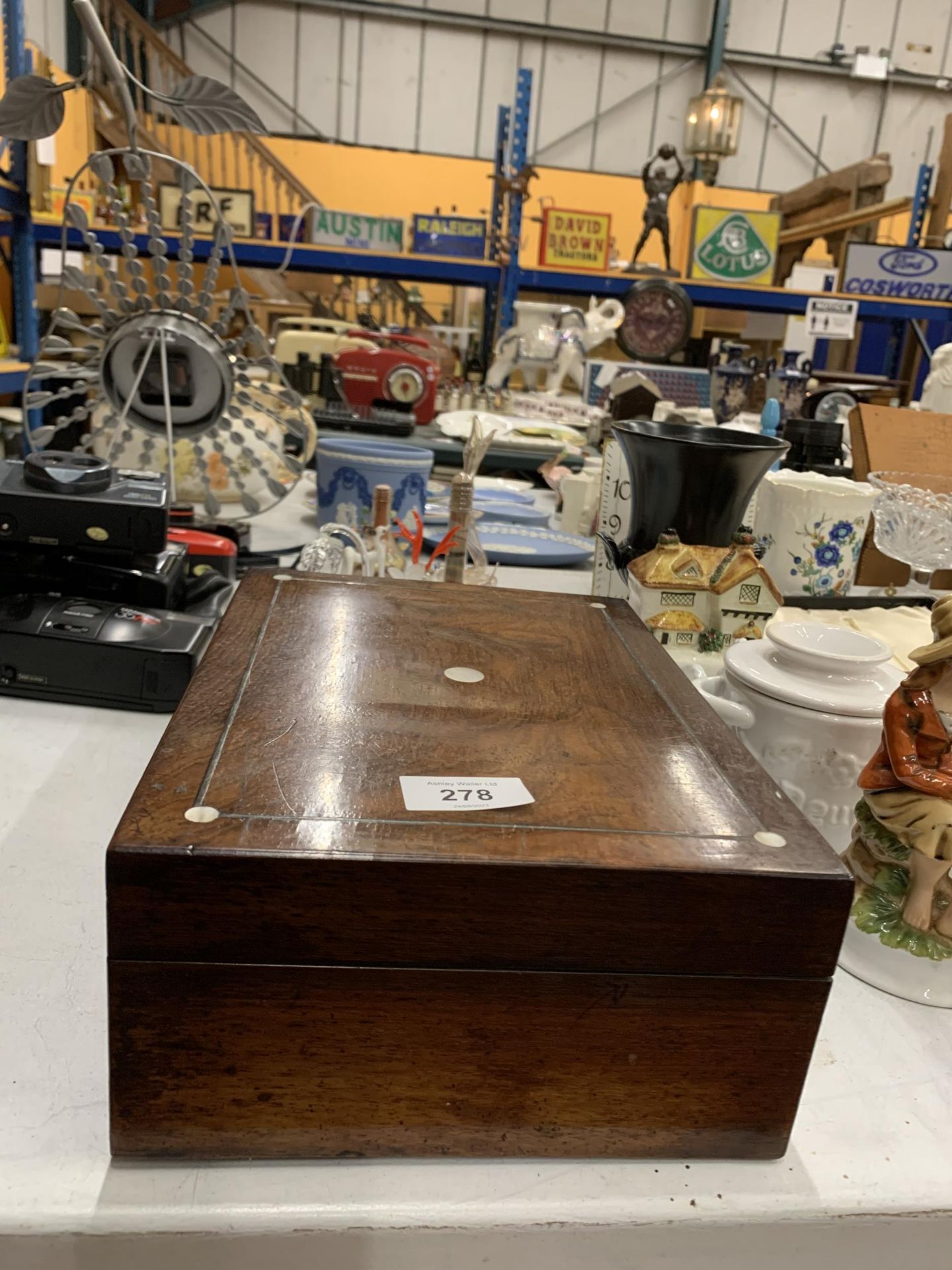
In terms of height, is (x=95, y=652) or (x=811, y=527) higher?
(x=811, y=527)

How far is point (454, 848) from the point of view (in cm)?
40

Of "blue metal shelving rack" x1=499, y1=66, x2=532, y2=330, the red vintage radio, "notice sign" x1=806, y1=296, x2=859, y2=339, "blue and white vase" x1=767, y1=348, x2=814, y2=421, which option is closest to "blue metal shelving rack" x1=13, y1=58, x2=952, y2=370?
"blue metal shelving rack" x1=499, y1=66, x2=532, y2=330

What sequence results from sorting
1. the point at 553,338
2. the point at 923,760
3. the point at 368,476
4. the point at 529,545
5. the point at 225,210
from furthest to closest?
the point at 225,210
the point at 553,338
the point at 529,545
the point at 368,476
the point at 923,760

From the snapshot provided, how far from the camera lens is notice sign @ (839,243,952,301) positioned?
3104 mm

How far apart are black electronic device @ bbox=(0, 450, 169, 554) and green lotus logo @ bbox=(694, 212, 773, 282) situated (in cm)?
272

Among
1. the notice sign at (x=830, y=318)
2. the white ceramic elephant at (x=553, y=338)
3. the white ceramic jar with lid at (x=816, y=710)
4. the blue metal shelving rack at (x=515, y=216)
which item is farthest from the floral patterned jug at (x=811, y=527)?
the blue metal shelving rack at (x=515, y=216)

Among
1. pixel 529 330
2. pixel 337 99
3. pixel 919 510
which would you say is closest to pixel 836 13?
pixel 337 99

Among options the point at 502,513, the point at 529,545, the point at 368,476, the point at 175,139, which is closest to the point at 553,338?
the point at 502,513

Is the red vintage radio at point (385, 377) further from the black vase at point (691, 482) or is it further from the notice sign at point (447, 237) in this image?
the black vase at point (691, 482)

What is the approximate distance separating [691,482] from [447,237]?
2551 millimetres

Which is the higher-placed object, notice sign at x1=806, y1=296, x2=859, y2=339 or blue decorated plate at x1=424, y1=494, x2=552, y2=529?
notice sign at x1=806, y1=296, x2=859, y2=339

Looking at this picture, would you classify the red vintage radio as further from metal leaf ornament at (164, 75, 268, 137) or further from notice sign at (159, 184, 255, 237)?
notice sign at (159, 184, 255, 237)

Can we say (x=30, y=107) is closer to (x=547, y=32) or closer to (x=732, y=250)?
(x=732, y=250)

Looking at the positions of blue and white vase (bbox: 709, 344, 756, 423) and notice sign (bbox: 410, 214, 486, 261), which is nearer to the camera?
blue and white vase (bbox: 709, 344, 756, 423)
